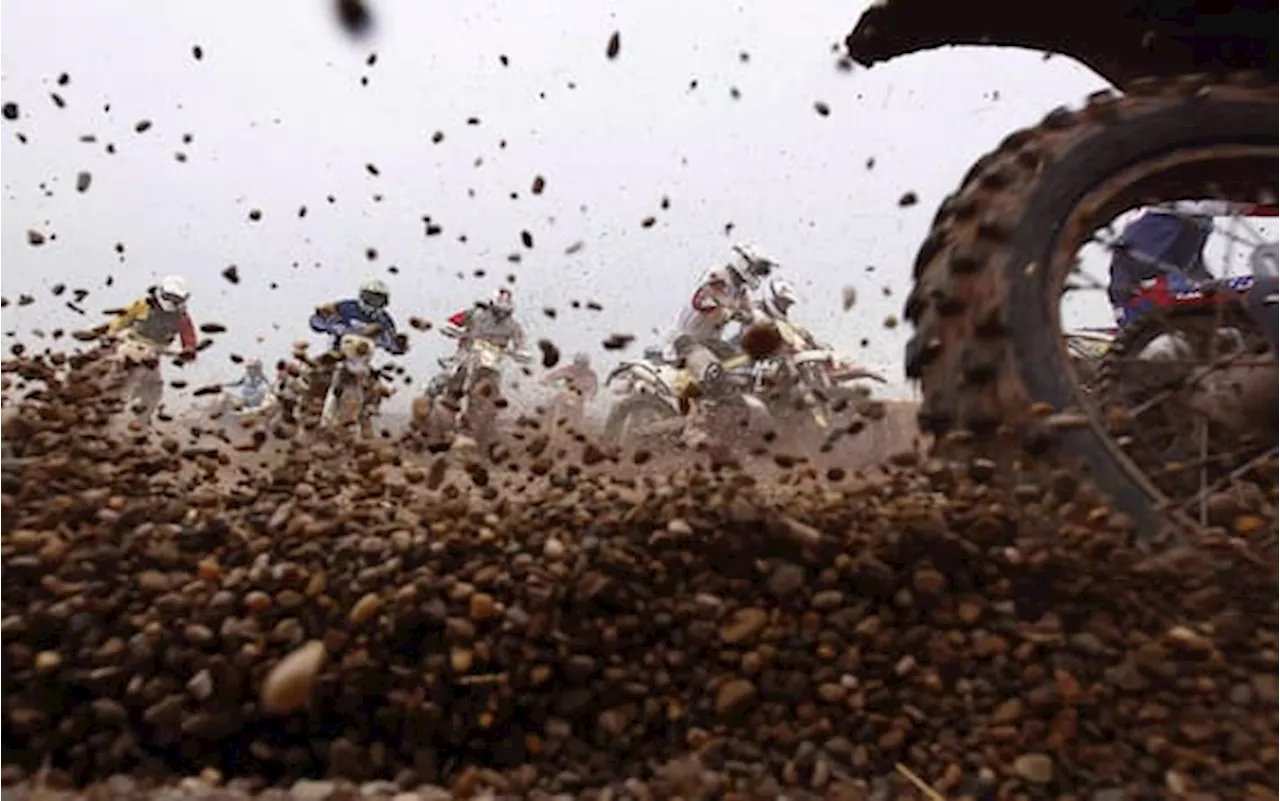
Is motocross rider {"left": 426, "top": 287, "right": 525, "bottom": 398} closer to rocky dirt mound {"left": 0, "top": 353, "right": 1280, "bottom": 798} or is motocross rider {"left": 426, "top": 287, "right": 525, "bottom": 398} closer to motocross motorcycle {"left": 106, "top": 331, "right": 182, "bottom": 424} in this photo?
motocross motorcycle {"left": 106, "top": 331, "right": 182, "bottom": 424}

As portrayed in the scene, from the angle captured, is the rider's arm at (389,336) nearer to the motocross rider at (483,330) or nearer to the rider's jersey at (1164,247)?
the motocross rider at (483,330)

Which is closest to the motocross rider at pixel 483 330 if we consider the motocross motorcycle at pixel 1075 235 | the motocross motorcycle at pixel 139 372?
the motocross motorcycle at pixel 139 372

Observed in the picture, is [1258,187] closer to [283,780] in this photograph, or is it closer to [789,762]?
[789,762]

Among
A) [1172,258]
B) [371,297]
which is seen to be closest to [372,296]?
[371,297]

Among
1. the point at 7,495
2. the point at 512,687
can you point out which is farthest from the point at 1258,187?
the point at 7,495

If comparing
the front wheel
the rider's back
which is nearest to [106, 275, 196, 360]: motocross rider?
the front wheel

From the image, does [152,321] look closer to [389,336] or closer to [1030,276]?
[389,336]
